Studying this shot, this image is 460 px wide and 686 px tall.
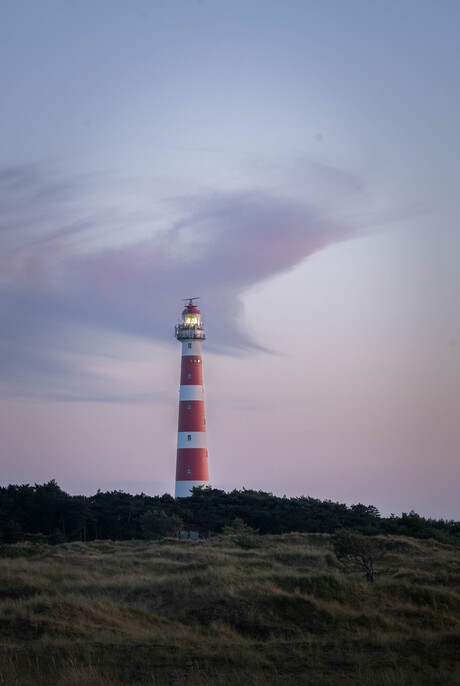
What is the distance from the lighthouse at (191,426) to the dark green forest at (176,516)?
120cm

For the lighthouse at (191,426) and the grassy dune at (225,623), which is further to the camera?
the lighthouse at (191,426)

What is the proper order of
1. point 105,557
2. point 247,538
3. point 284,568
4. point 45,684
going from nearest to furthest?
point 45,684 → point 284,568 → point 105,557 → point 247,538

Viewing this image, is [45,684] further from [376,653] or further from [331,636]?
[331,636]

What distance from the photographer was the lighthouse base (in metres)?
58.3

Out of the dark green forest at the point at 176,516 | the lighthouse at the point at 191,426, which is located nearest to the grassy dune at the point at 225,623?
the dark green forest at the point at 176,516

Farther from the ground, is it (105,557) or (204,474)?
(204,474)

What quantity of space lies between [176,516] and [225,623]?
34026 millimetres

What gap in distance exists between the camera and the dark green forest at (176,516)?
170 ft

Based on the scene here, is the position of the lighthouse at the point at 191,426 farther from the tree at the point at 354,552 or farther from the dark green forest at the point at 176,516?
the tree at the point at 354,552

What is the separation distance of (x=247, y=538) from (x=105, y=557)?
9213mm

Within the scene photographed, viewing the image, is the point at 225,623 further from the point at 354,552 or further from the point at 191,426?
the point at 191,426

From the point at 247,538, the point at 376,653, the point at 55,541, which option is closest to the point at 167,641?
the point at 376,653

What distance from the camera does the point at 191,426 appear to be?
188 feet

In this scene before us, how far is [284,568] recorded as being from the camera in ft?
92.0
